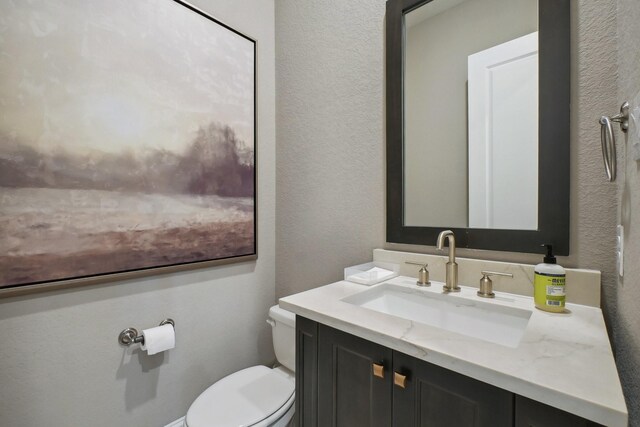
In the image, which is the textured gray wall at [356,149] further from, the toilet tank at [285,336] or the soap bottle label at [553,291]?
the toilet tank at [285,336]

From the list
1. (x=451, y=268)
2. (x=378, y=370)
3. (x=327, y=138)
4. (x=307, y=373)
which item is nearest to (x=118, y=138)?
(x=327, y=138)

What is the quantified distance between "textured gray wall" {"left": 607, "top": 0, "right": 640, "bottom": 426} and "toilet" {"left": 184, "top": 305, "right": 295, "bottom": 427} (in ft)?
3.37

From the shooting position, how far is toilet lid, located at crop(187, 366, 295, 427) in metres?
1.05

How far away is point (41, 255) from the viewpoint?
100 cm

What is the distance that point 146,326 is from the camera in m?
1.25

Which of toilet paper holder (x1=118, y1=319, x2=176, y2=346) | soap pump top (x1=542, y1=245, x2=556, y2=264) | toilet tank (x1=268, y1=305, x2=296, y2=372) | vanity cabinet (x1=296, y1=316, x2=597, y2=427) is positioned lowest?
toilet tank (x1=268, y1=305, x2=296, y2=372)

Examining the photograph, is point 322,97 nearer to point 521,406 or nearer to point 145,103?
point 145,103

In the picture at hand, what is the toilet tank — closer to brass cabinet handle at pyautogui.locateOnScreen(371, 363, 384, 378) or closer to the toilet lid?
the toilet lid

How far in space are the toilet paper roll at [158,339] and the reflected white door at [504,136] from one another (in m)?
1.29

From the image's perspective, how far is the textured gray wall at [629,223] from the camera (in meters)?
0.55

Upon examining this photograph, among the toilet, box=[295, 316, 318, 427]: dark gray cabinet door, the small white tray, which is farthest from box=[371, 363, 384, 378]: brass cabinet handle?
the toilet

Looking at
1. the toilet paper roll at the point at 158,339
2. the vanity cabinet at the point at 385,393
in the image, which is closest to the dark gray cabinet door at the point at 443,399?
the vanity cabinet at the point at 385,393

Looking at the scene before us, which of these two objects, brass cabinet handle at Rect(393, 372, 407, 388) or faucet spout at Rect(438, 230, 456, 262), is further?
faucet spout at Rect(438, 230, 456, 262)

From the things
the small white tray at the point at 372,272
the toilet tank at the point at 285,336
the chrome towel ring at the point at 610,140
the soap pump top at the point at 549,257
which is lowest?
the toilet tank at the point at 285,336
